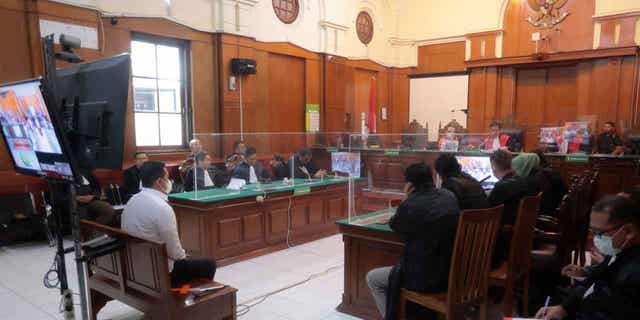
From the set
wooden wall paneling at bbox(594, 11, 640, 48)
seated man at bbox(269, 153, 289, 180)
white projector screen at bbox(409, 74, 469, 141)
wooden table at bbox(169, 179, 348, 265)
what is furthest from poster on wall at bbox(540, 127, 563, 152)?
seated man at bbox(269, 153, 289, 180)

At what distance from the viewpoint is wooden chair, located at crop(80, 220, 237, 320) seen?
2.18 meters

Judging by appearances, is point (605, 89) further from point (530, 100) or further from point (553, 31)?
point (553, 31)

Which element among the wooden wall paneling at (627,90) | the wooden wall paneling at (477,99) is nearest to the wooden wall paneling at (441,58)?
the wooden wall paneling at (477,99)

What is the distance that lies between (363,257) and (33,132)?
83.9 inches

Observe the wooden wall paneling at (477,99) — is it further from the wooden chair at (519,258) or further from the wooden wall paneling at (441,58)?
the wooden chair at (519,258)

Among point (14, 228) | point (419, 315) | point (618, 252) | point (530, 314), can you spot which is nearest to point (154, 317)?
point (419, 315)

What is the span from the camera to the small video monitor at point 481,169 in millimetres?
4383

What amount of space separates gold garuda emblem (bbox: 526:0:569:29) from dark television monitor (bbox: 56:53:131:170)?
8.33 metres

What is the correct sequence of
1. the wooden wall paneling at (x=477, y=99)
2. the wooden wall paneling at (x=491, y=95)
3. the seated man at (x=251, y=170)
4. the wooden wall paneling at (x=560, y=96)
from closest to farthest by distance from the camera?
the seated man at (x=251, y=170) → the wooden wall paneling at (x=560, y=96) → the wooden wall paneling at (x=491, y=95) → the wooden wall paneling at (x=477, y=99)

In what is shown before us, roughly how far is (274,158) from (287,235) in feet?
4.05

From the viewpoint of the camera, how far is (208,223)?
4078 millimetres

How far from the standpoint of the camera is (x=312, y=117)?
28.7 ft

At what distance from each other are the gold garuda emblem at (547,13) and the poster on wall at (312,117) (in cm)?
466

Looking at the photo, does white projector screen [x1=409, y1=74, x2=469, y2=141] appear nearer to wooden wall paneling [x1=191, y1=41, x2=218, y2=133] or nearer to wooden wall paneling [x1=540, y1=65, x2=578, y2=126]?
wooden wall paneling [x1=540, y1=65, x2=578, y2=126]
